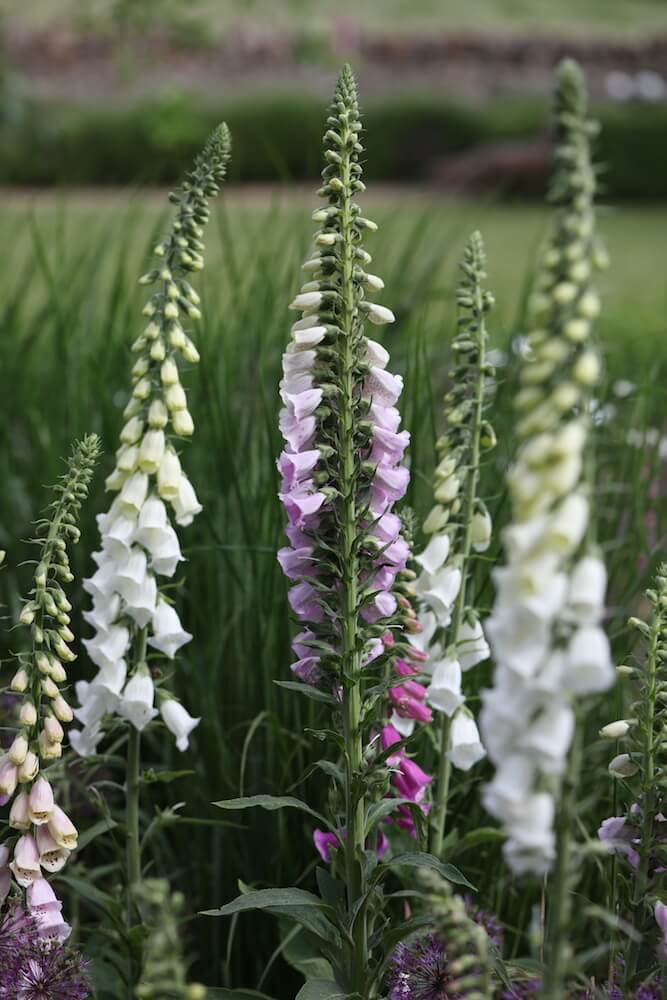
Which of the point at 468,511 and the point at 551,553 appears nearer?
the point at 551,553

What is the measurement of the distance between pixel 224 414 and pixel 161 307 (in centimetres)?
105

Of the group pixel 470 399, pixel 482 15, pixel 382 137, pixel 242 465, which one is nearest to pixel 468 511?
pixel 470 399

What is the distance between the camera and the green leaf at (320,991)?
58.1 inches

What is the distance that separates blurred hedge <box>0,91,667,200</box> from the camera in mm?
18562

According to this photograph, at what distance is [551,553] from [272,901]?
0.65m

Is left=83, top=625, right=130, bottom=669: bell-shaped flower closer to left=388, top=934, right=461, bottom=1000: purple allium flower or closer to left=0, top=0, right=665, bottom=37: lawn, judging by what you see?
left=388, top=934, right=461, bottom=1000: purple allium flower

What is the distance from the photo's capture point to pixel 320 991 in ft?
4.91

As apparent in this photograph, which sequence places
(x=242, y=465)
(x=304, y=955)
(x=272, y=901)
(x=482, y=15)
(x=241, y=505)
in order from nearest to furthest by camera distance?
(x=272, y=901) → (x=304, y=955) → (x=241, y=505) → (x=242, y=465) → (x=482, y=15)

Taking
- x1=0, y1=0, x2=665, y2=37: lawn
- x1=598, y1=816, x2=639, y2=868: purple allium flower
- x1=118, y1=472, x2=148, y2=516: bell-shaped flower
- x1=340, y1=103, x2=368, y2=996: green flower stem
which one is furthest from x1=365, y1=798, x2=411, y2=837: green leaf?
x1=0, y1=0, x2=665, y2=37: lawn

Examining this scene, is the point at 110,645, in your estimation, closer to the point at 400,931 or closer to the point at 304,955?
the point at 400,931

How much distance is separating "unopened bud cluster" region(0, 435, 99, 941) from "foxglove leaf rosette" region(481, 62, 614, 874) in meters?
0.61

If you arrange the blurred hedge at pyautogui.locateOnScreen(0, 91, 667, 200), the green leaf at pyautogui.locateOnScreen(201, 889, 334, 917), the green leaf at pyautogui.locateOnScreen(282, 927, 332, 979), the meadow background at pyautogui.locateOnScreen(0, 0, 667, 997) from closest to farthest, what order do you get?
1. the green leaf at pyautogui.locateOnScreen(201, 889, 334, 917)
2. the green leaf at pyautogui.locateOnScreen(282, 927, 332, 979)
3. the meadow background at pyautogui.locateOnScreen(0, 0, 667, 997)
4. the blurred hedge at pyautogui.locateOnScreen(0, 91, 667, 200)

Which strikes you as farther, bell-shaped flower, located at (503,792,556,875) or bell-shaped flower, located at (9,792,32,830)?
bell-shaped flower, located at (9,792,32,830)

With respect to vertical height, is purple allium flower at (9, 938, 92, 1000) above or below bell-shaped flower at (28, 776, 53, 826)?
below
